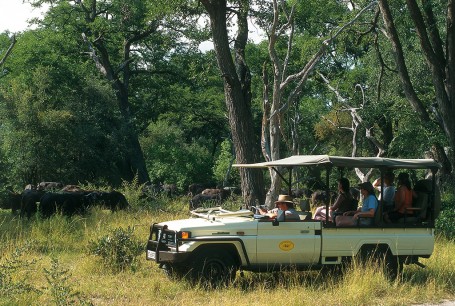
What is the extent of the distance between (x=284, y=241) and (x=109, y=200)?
44.6ft

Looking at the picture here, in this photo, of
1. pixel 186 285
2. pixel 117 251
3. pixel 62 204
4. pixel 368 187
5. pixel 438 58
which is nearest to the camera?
pixel 186 285

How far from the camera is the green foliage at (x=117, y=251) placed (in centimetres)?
1309

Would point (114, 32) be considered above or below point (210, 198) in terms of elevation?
above

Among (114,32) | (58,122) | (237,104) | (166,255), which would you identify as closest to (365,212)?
(166,255)

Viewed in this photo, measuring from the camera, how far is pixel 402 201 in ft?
41.3

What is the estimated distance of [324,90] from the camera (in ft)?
146

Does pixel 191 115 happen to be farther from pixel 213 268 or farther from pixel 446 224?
pixel 213 268

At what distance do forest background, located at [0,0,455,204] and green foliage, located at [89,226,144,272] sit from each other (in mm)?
5290

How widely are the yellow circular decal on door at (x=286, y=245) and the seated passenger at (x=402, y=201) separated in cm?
187

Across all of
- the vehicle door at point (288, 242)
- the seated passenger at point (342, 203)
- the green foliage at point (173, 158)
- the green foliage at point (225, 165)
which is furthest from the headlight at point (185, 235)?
the green foliage at point (173, 158)

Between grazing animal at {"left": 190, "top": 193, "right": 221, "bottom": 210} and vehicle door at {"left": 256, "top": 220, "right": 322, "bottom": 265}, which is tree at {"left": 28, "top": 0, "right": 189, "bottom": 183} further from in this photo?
vehicle door at {"left": 256, "top": 220, "right": 322, "bottom": 265}

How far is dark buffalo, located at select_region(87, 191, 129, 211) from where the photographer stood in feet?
78.1

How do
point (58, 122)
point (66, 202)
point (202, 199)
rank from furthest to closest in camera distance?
1. point (58, 122)
2. point (202, 199)
3. point (66, 202)

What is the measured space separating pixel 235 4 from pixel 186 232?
1142cm
